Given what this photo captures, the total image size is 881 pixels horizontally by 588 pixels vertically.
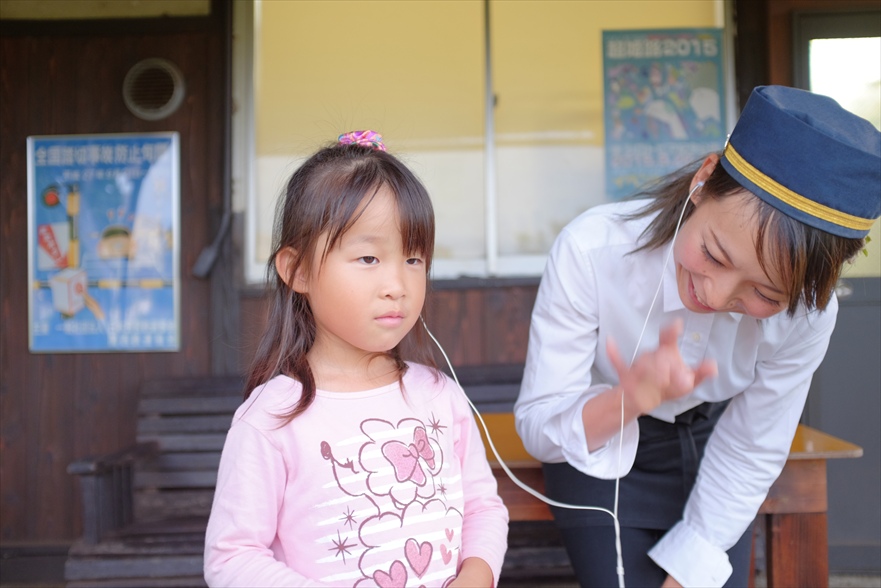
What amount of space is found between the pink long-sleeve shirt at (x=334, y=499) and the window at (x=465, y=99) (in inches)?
103

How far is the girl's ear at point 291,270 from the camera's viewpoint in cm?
145

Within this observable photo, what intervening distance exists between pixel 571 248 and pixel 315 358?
26.0 inches

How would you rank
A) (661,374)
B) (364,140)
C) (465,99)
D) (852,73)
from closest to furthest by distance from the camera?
(661,374)
(364,140)
(852,73)
(465,99)

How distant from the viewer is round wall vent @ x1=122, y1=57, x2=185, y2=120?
12.9 ft

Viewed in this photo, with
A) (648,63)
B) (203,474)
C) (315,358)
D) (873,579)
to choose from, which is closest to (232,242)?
(203,474)

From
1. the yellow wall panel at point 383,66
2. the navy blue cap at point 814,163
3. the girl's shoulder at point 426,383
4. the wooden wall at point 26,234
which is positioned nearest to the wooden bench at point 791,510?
the girl's shoulder at point 426,383

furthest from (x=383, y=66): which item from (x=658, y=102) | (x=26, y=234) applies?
(x=26, y=234)

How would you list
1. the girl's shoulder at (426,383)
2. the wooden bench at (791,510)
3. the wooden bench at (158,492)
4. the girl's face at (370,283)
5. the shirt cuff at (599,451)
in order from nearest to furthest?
the girl's face at (370,283) → the girl's shoulder at (426,383) → the shirt cuff at (599,451) → the wooden bench at (791,510) → the wooden bench at (158,492)

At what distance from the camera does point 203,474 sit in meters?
3.35

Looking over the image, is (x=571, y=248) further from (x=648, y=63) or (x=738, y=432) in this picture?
(x=648, y=63)

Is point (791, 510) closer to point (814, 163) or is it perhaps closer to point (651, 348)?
point (651, 348)

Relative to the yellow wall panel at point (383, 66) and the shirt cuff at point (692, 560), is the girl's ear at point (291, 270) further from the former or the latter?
the yellow wall panel at point (383, 66)

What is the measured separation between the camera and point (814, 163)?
51.3 inches

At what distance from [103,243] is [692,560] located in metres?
3.30
